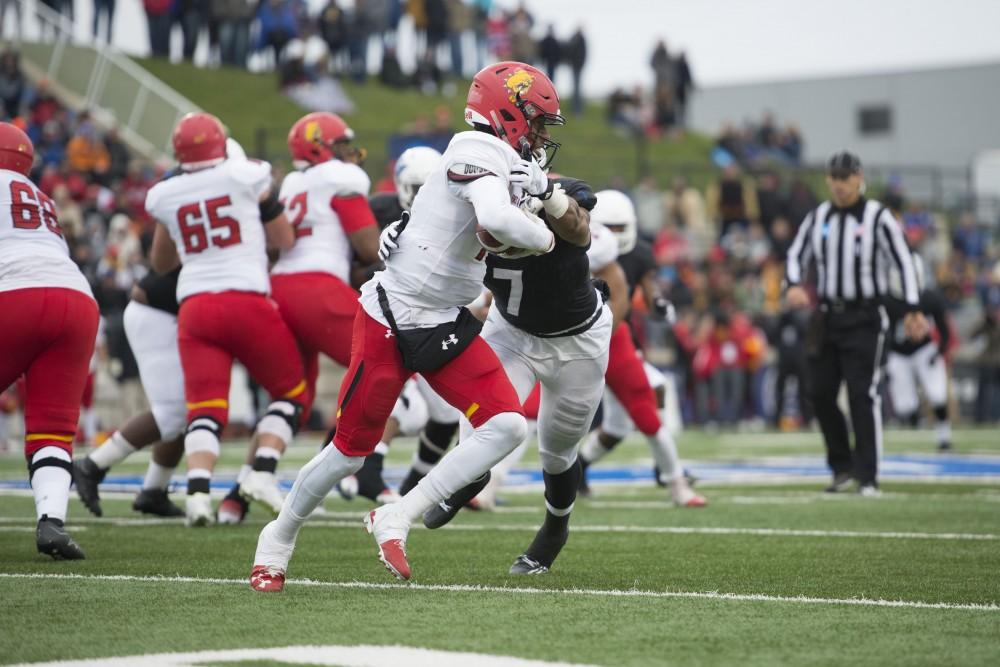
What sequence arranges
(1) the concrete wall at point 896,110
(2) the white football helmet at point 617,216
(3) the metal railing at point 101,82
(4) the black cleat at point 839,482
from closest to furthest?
1. (2) the white football helmet at point 617,216
2. (4) the black cleat at point 839,482
3. (3) the metal railing at point 101,82
4. (1) the concrete wall at point 896,110

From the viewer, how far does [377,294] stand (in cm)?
527

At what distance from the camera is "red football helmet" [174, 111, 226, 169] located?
7242mm

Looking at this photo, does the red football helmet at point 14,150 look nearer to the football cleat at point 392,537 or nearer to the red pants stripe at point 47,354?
the red pants stripe at point 47,354

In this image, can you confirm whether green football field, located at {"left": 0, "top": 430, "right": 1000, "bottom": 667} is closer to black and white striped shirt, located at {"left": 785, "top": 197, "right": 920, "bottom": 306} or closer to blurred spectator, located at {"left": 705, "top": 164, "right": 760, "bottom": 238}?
black and white striped shirt, located at {"left": 785, "top": 197, "right": 920, "bottom": 306}

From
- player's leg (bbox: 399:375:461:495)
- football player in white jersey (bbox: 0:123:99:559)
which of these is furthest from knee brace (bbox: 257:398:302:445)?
football player in white jersey (bbox: 0:123:99:559)

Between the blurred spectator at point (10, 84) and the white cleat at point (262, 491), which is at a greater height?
the blurred spectator at point (10, 84)

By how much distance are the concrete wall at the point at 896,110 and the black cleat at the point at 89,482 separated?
34.6m

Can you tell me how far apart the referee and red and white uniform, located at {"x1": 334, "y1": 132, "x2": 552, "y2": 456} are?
15.8 ft

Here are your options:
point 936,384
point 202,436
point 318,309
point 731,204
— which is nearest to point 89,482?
point 202,436

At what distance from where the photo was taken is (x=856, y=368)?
958cm

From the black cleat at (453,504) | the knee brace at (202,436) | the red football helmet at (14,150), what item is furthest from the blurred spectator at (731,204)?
the black cleat at (453,504)

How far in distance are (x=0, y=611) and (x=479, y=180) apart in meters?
2.02

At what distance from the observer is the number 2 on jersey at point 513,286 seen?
5.66 meters

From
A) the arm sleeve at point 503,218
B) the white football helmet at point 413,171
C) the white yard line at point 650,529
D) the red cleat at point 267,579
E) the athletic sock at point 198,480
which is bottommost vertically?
Result: the white yard line at point 650,529
